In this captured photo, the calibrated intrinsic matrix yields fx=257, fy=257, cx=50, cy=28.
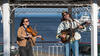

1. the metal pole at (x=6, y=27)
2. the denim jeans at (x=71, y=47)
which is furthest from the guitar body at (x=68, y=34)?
the metal pole at (x=6, y=27)

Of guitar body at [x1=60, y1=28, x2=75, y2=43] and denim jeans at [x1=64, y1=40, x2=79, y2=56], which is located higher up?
guitar body at [x1=60, y1=28, x2=75, y2=43]

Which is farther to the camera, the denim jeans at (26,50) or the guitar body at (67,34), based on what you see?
the guitar body at (67,34)

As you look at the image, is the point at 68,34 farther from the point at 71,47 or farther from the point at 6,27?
the point at 6,27

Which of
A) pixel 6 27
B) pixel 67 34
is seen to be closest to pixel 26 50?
pixel 6 27

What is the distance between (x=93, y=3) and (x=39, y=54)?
3212 mm

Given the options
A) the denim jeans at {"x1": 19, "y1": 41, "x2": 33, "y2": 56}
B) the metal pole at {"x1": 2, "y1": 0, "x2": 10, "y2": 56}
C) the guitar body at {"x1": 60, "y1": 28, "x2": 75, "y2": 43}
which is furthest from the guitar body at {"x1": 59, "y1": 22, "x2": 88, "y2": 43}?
the metal pole at {"x1": 2, "y1": 0, "x2": 10, "y2": 56}

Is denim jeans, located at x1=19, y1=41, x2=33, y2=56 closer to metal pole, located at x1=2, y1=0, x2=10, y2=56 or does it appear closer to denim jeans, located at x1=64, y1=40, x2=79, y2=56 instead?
metal pole, located at x1=2, y1=0, x2=10, y2=56

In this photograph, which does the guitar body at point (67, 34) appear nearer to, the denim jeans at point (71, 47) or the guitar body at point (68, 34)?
the guitar body at point (68, 34)

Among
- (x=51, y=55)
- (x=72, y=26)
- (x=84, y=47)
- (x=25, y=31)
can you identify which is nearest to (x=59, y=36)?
(x=72, y=26)

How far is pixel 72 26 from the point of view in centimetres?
656

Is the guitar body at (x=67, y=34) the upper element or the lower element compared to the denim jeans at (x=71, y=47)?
upper

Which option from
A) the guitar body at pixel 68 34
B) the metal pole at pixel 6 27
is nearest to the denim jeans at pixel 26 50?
the metal pole at pixel 6 27

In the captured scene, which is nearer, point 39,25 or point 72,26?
point 72,26

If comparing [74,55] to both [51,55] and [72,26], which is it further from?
[51,55]
